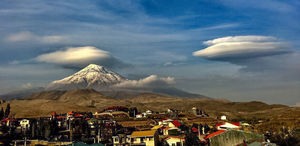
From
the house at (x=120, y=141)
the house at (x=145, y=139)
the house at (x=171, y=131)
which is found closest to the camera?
the house at (x=145, y=139)

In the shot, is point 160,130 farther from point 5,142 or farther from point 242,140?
point 5,142

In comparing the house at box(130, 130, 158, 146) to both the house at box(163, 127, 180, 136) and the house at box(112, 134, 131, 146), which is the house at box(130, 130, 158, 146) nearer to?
the house at box(112, 134, 131, 146)

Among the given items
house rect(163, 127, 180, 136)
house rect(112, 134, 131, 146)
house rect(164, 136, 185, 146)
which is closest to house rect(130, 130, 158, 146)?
house rect(112, 134, 131, 146)

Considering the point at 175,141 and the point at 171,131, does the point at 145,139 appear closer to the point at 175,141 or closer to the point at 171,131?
the point at 175,141

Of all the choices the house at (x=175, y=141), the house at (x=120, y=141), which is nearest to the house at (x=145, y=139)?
the house at (x=120, y=141)

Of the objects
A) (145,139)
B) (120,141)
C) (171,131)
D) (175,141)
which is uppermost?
(171,131)

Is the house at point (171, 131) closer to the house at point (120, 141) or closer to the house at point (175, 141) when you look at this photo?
the house at point (175, 141)

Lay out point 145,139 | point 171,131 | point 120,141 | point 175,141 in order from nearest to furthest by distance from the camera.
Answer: point 145,139, point 175,141, point 120,141, point 171,131

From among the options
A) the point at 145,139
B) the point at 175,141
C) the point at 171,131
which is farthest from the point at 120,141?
the point at 171,131

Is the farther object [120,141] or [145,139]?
[120,141]

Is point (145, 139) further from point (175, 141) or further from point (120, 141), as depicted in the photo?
point (175, 141)

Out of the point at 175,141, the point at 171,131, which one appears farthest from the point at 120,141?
the point at 171,131

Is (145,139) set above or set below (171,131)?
below

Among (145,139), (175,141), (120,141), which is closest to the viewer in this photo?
(145,139)
